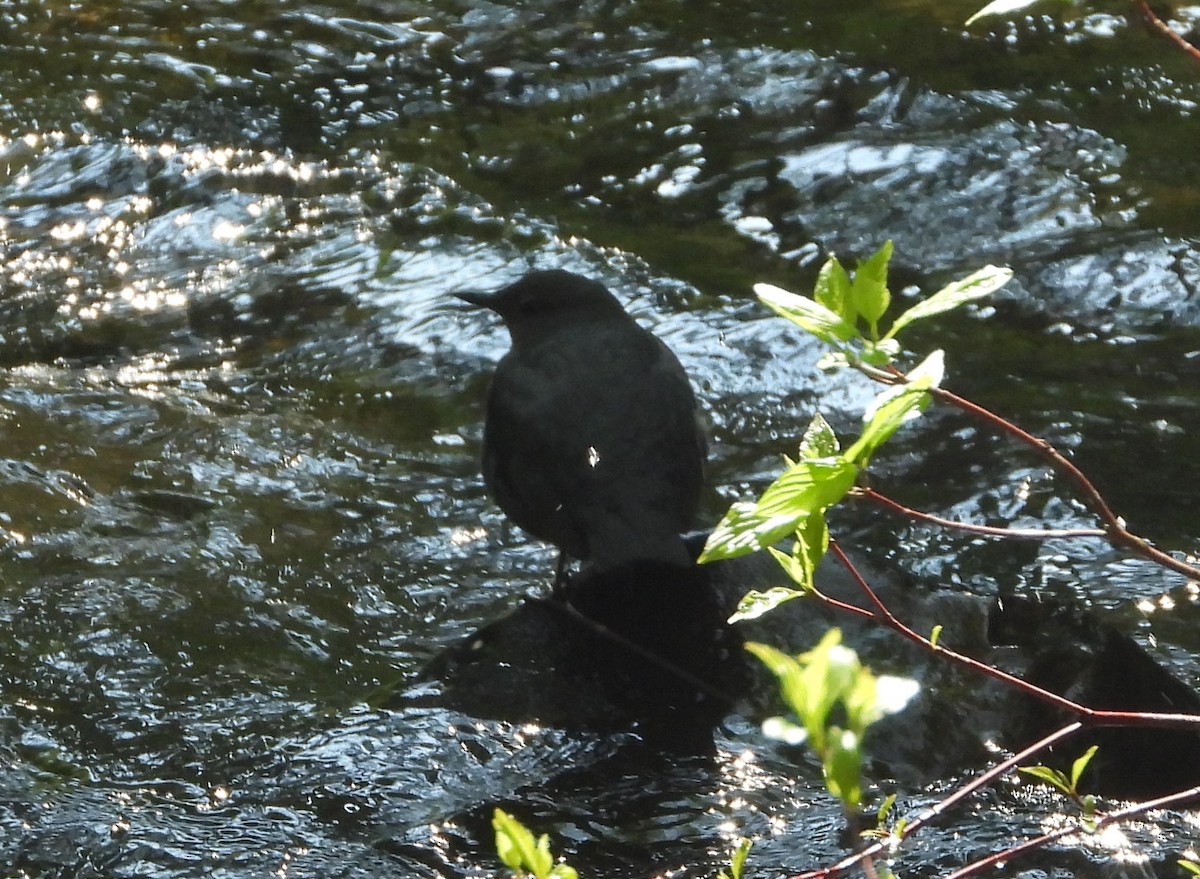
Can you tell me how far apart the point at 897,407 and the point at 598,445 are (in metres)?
2.42

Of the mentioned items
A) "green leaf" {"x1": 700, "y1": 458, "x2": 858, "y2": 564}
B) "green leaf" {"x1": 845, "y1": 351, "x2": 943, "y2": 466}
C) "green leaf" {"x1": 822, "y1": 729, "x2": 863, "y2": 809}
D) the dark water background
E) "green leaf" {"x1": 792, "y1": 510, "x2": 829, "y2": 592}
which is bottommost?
the dark water background

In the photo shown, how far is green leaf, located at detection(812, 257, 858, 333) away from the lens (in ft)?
4.50

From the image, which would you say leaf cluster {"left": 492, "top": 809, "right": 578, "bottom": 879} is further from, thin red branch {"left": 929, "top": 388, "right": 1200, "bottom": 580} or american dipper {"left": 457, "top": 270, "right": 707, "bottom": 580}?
american dipper {"left": 457, "top": 270, "right": 707, "bottom": 580}

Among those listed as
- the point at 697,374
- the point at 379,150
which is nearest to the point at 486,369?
the point at 697,374

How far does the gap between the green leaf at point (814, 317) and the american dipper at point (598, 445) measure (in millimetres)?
2109

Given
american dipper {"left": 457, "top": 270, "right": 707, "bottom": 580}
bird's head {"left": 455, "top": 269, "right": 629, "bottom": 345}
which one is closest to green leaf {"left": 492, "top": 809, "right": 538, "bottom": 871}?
american dipper {"left": 457, "top": 270, "right": 707, "bottom": 580}

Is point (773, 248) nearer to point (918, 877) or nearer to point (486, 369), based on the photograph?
point (486, 369)

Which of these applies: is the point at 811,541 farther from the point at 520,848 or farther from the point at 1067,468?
the point at 520,848

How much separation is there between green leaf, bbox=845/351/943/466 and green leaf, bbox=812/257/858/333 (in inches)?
3.2

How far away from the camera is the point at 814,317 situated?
136 centimetres

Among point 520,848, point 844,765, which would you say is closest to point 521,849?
point 520,848

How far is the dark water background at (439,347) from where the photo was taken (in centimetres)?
288

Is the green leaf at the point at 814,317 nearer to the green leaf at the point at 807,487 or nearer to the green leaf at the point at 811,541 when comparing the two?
the green leaf at the point at 807,487

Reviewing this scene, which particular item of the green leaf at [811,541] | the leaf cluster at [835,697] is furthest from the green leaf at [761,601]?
the leaf cluster at [835,697]
